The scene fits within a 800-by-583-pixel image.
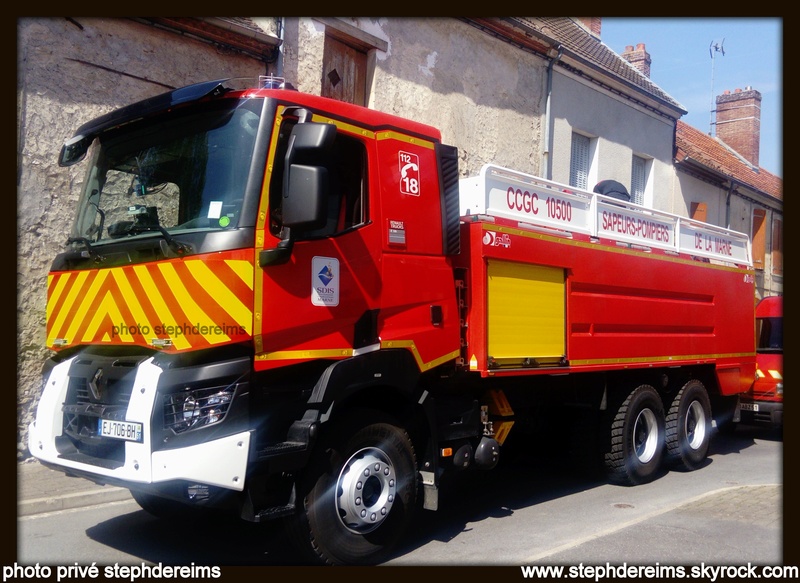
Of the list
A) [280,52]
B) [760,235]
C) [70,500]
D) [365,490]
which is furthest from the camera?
[760,235]

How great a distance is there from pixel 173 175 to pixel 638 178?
48.3 ft

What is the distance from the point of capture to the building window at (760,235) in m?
22.3

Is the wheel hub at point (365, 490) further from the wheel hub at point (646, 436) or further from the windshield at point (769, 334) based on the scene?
the windshield at point (769, 334)

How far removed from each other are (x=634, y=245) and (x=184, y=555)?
512 cm

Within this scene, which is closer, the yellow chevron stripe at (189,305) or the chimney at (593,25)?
the yellow chevron stripe at (189,305)

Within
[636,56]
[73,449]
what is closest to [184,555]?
[73,449]

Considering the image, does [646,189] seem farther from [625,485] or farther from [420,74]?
[625,485]

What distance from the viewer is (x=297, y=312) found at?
14.7 feet

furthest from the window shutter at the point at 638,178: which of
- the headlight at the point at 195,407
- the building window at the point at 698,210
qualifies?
the headlight at the point at 195,407

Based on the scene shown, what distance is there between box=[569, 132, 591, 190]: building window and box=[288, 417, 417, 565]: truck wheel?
11.3m

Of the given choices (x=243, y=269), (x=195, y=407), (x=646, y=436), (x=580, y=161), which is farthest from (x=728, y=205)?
(x=195, y=407)

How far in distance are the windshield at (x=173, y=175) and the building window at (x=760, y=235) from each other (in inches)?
832

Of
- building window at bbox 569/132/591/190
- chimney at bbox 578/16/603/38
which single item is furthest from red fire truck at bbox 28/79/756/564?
chimney at bbox 578/16/603/38

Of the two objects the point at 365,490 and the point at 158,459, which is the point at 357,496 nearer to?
the point at 365,490
